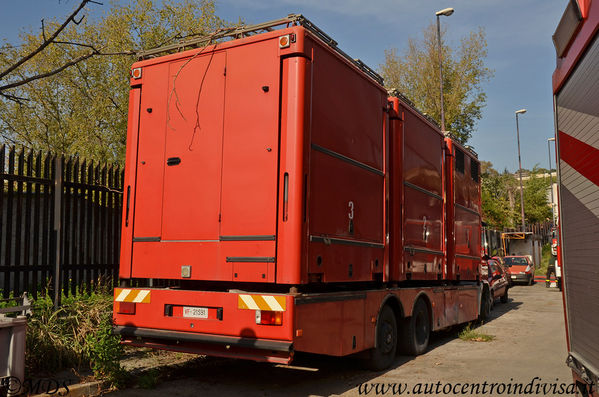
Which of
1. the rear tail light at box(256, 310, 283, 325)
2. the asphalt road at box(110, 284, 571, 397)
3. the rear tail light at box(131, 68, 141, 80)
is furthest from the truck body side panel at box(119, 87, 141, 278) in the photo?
the rear tail light at box(256, 310, 283, 325)

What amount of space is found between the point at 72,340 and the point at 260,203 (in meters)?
3.05

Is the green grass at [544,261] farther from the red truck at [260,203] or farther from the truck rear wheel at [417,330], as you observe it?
the red truck at [260,203]

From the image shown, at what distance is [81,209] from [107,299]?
1491mm

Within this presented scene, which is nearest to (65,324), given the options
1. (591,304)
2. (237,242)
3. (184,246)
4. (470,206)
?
(184,246)

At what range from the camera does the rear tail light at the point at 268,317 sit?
5.21 meters

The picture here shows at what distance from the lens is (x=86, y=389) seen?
5574mm

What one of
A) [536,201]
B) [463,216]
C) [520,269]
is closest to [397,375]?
[463,216]

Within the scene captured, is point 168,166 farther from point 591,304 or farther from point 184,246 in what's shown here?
point 591,304

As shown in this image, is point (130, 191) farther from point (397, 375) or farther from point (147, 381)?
point (397, 375)

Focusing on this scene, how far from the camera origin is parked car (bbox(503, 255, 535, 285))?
91.9 feet

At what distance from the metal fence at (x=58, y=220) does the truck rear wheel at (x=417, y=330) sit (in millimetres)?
4731

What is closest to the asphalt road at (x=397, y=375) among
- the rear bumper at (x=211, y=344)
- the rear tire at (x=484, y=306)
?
the rear bumper at (x=211, y=344)

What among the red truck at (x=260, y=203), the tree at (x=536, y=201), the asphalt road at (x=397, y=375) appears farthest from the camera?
the tree at (x=536, y=201)

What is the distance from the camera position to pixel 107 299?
25.2 feet
